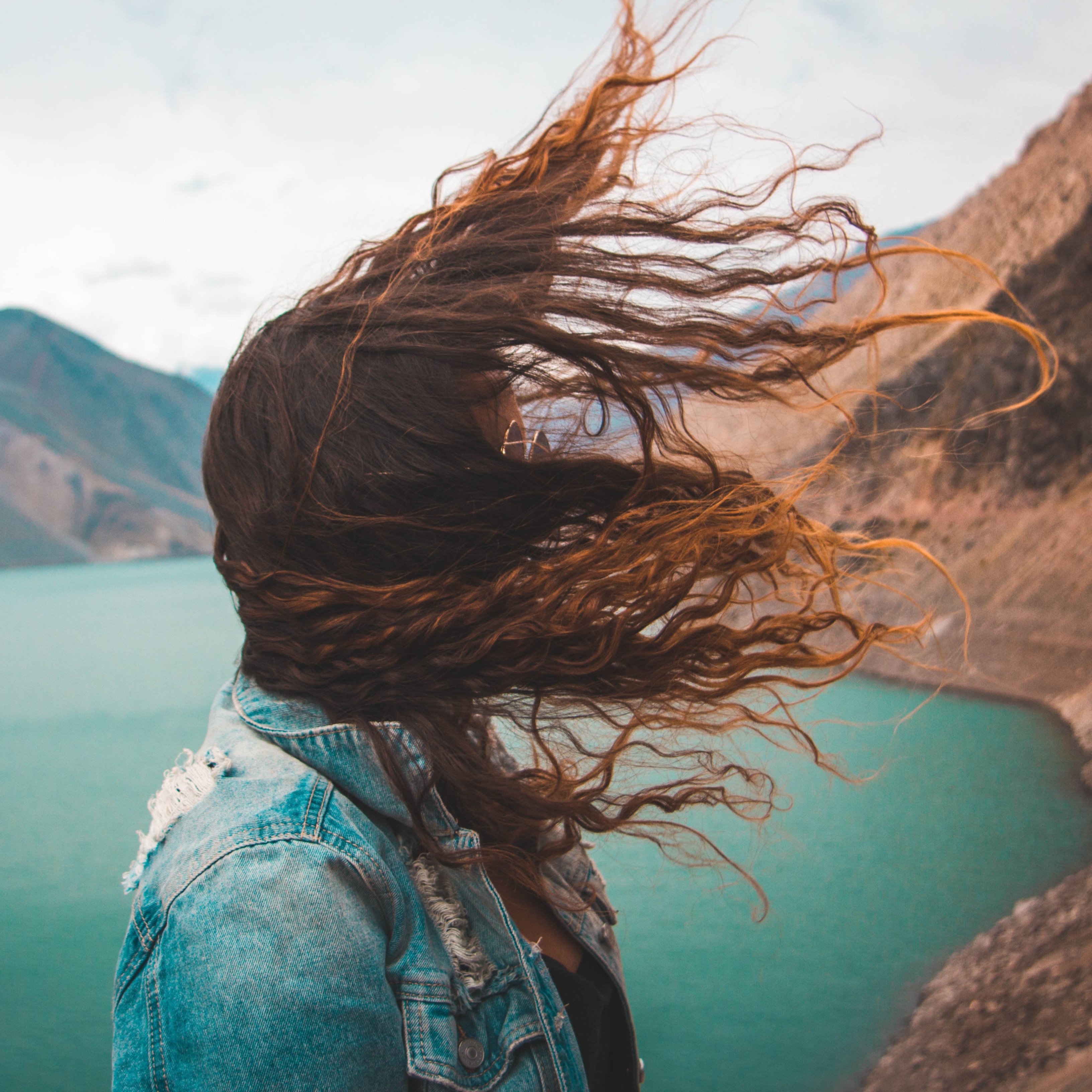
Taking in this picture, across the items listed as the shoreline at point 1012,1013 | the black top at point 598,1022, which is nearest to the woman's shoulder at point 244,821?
the black top at point 598,1022

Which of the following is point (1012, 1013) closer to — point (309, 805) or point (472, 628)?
point (472, 628)

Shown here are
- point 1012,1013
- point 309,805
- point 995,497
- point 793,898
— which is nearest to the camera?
point 309,805

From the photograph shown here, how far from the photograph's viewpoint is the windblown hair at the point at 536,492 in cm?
110

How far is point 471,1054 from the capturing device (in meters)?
0.97

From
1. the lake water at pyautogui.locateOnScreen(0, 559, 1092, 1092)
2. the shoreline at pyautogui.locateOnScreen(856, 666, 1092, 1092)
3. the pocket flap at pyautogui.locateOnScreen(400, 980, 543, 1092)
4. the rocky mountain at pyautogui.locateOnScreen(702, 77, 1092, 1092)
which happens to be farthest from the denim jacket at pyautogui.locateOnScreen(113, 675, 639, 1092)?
the shoreline at pyautogui.locateOnScreen(856, 666, 1092, 1092)

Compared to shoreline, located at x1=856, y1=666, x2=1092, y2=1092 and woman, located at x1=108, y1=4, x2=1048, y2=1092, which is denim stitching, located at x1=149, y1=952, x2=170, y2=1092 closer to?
woman, located at x1=108, y1=4, x2=1048, y2=1092

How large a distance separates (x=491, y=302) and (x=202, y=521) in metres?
106

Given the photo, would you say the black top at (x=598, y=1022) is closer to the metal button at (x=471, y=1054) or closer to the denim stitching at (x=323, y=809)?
the metal button at (x=471, y=1054)

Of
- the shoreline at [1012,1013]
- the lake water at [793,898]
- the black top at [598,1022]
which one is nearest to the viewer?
the black top at [598,1022]

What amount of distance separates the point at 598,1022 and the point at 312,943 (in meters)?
0.55

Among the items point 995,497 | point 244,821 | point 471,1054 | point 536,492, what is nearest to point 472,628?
point 536,492

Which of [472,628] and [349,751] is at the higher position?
[472,628]

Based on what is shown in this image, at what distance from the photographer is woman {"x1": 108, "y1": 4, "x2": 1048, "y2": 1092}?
845mm

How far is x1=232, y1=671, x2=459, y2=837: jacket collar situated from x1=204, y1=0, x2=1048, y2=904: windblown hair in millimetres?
17
